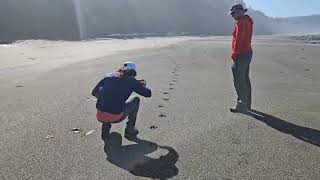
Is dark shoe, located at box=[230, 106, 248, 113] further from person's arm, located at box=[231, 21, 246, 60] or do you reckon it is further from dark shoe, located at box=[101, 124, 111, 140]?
dark shoe, located at box=[101, 124, 111, 140]

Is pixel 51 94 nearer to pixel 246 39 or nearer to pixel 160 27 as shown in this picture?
pixel 246 39

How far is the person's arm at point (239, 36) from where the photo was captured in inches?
353

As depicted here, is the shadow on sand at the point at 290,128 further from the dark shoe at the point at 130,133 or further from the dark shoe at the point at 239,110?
the dark shoe at the point at 130,133

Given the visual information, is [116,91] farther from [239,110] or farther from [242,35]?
[242,35]

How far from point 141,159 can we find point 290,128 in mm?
2809

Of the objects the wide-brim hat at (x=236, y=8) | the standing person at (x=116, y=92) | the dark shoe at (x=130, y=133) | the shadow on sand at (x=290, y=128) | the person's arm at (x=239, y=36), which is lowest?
the shadow on sand at (x=290, y=128)

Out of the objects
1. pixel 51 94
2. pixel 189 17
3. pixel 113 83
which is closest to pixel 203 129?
pixel 113 83

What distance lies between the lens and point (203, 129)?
774cm

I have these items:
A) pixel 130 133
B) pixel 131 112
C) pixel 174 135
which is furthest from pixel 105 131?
pixel 174 135

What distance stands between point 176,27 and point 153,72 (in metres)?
137

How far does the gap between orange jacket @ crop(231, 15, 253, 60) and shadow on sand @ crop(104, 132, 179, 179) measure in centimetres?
309

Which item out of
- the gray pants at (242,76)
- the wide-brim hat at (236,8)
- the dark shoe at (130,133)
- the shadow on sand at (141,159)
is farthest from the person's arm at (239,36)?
the shadow on sand at (141,159)

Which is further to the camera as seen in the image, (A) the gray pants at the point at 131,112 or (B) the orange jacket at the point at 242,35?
(B) the orange jacket at the point at 242,35

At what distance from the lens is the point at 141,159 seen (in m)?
6.26
